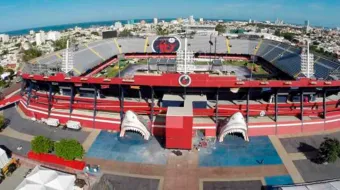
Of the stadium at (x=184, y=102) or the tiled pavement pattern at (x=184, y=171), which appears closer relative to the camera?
the tiled pavement pattern at (x=184, y=171)

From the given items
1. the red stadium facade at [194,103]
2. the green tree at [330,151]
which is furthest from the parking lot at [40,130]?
the green tree at [330,151]

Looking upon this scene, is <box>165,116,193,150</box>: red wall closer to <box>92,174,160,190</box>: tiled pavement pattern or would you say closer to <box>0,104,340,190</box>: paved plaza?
<box>0,104,340,190</box>: paved plaza

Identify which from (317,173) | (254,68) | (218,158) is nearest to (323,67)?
(254,68)

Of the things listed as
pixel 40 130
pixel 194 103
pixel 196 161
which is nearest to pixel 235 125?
pixel 194 103

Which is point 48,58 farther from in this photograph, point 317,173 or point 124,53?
point 317,173

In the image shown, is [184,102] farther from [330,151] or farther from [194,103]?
[330,151]

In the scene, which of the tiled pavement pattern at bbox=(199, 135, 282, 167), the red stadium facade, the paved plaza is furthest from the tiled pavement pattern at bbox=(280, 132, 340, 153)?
the tiled pavement pattern at bbox=(199, 135, 282, 167)

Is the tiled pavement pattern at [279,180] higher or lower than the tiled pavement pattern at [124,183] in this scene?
lower

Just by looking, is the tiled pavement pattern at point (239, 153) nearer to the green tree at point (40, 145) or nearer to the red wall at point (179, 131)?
the red wall at point (179, 131)
